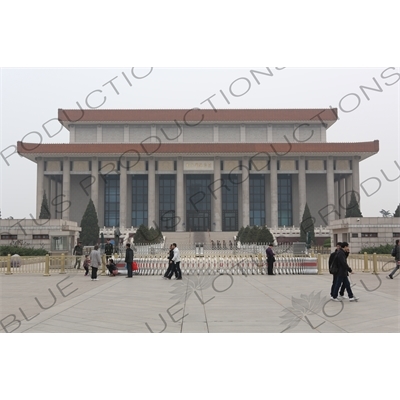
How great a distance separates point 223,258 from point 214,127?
4329cm

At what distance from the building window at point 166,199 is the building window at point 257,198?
1029 cm

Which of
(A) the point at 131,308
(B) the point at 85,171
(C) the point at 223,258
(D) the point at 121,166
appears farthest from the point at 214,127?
(A) the point at 131,308

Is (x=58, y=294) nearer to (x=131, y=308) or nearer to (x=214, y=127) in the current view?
(x=131, y=308)

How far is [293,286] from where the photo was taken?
48.9 feet

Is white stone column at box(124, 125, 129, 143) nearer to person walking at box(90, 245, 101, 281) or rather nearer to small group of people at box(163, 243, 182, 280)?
person walking at box(90, 245, 101, 281)

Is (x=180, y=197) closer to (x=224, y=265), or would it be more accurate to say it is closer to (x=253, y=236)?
(x=253, y=236)

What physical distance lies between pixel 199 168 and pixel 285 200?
40.5 ft

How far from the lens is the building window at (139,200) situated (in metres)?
59.7

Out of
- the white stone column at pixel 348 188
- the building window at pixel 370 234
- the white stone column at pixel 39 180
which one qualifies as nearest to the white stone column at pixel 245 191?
the white stone column at pixel 348 188

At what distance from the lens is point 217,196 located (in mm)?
56938

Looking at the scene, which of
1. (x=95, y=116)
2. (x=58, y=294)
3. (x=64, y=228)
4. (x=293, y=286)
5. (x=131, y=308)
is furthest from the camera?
(x=95, y=116)

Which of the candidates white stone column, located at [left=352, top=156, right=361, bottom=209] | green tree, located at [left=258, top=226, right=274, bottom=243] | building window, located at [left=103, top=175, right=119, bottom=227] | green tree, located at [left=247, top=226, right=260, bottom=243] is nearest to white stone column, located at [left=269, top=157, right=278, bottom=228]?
white stone column, located at [left=352, top=156, right=361, bottom=209]

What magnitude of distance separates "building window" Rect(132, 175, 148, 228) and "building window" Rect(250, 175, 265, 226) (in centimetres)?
1381

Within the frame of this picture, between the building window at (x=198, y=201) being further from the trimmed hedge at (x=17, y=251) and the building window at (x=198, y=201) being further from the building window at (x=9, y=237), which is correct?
the trimmed hedge at (x=17, y=251)
